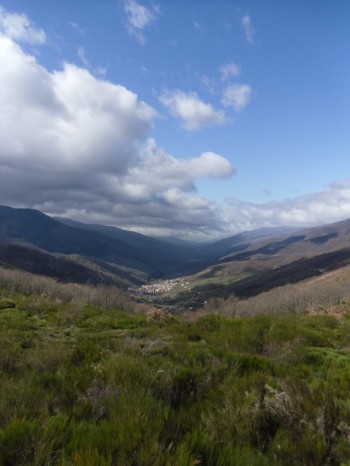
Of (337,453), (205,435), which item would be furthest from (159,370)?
(337,453)

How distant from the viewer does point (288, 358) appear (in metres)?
11.2

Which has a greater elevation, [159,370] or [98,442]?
[98,442]

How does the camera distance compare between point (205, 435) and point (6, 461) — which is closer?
point (6, 461)

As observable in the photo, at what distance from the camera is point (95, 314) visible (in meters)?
23.5

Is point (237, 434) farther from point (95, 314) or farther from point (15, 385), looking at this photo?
point (95, 314)

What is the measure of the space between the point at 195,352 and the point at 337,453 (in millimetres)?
5688

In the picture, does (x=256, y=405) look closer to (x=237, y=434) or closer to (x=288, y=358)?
(x=237, y=434)

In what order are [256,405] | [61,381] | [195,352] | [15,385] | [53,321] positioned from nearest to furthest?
[256,405], [15,385], [61,381], [195,352], [53,321]

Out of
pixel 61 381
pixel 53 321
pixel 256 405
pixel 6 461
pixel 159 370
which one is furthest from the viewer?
pixel 53 321

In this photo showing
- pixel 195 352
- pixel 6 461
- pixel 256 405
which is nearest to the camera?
pixel 6 461

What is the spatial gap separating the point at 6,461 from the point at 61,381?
9.90 ft

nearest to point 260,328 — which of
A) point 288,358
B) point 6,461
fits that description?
point 288,358

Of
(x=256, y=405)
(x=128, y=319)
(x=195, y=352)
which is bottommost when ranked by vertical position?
(x=128, y=319)

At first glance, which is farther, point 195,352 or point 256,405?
point 195,352
